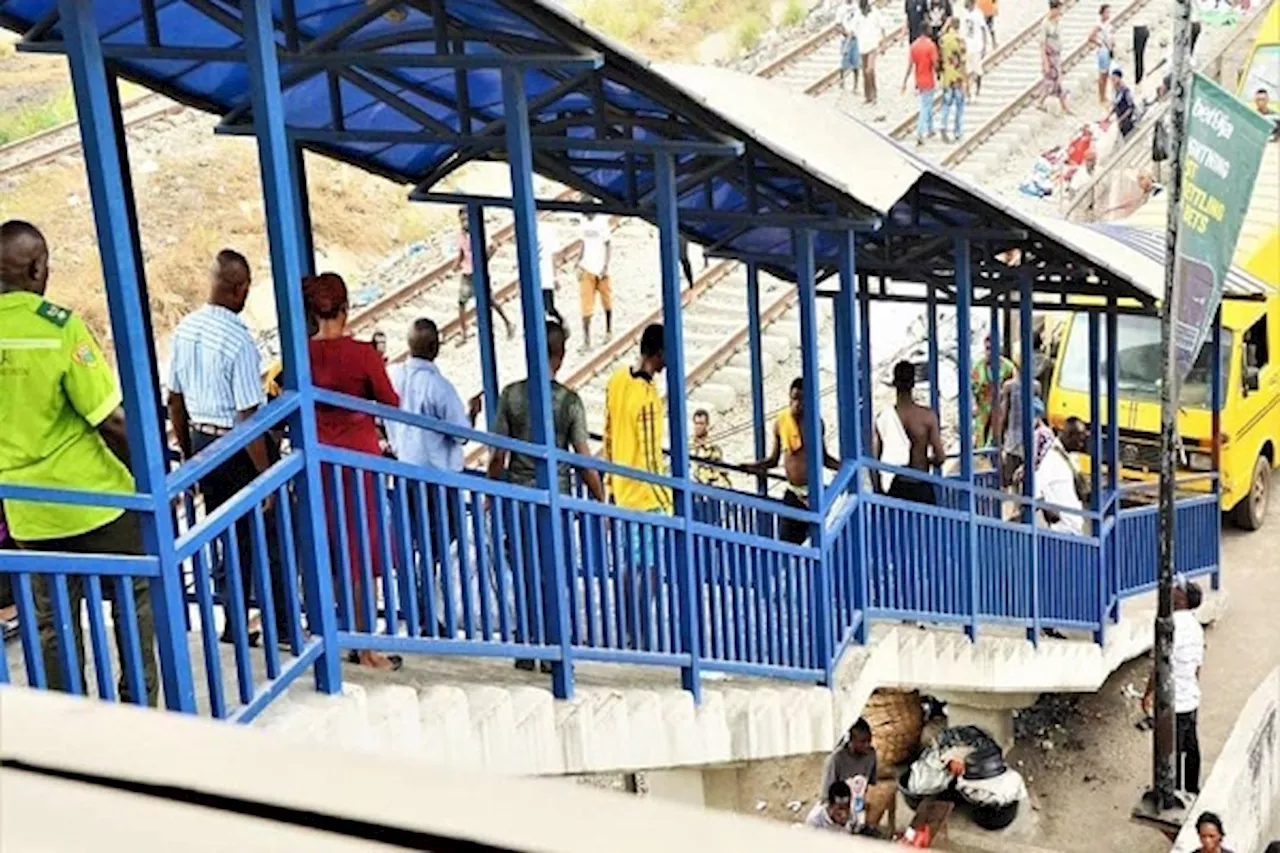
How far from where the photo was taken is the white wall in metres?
7.91

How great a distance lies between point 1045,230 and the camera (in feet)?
26.7

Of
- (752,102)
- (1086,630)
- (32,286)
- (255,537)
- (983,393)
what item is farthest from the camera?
(983,393)

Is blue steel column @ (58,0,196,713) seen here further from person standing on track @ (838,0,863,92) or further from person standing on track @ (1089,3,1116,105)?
person standing on track @ (1089,3,1116,105)

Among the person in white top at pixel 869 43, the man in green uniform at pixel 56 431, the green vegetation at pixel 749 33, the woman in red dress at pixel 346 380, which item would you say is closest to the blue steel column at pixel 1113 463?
the woman in red dress at pixel 346 380

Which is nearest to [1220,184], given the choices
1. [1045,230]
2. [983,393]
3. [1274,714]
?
[1045,230]

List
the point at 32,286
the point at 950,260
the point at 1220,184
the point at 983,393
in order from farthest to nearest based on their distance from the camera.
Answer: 1. the point at 983,393
2. the point at 950,260
3. the point at 1220,184
4. the point at 32,286

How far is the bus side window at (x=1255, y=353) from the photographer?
1341 centimetres

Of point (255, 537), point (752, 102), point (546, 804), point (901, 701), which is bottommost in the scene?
point (901, 701)

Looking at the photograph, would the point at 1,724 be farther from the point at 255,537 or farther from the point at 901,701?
the point at 901,701

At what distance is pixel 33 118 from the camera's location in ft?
73.6

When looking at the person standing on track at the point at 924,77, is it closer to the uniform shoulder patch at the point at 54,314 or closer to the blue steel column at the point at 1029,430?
the blue steel column at the point at 1029,430

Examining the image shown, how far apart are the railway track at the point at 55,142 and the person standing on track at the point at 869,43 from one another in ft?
31.1

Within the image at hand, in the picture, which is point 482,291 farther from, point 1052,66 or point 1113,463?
point 1052,66

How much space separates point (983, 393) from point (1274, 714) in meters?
5.00
